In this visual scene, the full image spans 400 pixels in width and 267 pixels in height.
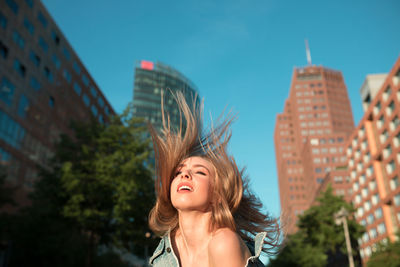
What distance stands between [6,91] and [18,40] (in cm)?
611

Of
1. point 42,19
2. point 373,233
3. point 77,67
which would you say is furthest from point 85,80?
point 373,233

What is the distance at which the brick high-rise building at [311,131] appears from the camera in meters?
115

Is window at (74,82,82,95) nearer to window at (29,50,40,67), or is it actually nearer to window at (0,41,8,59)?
window at (29,50,40,67)

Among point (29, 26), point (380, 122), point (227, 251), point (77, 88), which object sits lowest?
point (227, 251)

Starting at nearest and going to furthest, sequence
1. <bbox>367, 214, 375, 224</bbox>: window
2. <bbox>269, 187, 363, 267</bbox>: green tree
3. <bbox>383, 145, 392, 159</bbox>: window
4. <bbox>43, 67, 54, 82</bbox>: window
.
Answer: <bbox>269, 187, 363, 267</bbox>: green tree < <bbox>43, 67, 54, 82</bbox>: window < <bbox>383, 145, 392, 159</bbox>: window < <bbox>367, 214, 375, 224</bbox>: window

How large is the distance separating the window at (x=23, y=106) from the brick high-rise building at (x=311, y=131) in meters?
96.4

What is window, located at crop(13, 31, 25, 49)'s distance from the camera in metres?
33.7

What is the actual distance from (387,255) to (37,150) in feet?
119

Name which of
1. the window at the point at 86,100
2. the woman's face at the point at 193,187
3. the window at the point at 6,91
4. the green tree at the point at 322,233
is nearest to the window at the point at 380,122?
the green tree at the point at 322,233

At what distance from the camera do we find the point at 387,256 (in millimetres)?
30922

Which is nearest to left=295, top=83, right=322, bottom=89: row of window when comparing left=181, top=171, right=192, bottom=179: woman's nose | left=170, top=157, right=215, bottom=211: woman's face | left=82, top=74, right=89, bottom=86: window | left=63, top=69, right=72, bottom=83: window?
left=82, top=74, right=89, bottom=86: window

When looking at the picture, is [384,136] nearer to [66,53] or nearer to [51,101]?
[51,101]

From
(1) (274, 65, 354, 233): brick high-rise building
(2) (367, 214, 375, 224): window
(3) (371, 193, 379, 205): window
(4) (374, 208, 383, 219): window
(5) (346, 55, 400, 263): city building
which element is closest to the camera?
(5) (346, 55, 400, 263): city building

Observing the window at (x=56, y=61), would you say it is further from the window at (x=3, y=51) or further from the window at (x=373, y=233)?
the window at (x=373, y=233)
